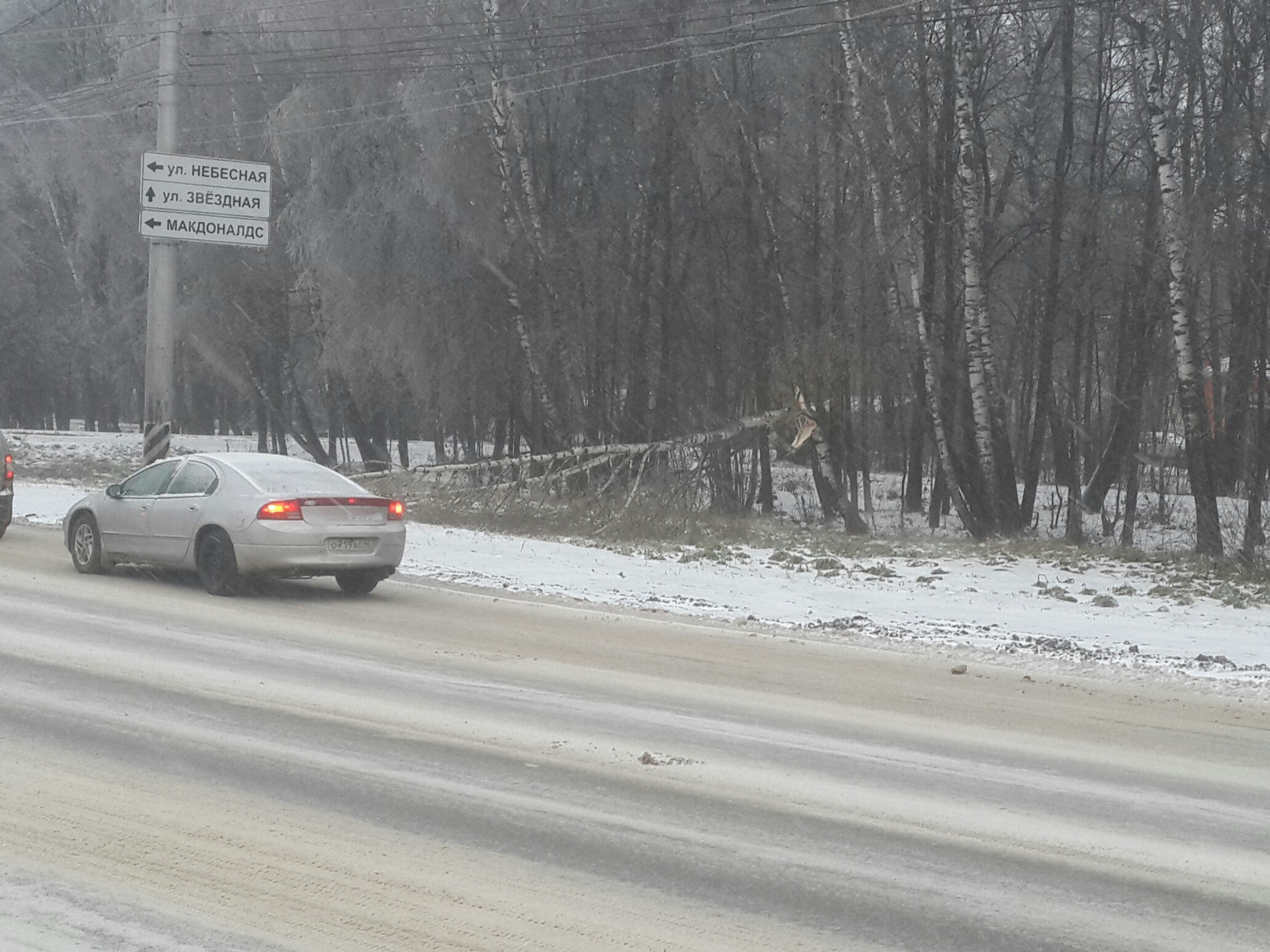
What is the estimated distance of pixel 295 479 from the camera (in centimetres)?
1448

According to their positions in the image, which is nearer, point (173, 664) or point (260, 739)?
point (260, 739)

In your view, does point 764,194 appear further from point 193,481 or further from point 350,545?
point 350,545

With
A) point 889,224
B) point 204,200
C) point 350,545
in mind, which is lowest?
point 350,545

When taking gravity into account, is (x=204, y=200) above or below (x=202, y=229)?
above

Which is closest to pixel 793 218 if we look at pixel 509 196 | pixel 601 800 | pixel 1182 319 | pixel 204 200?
pixel 509 196

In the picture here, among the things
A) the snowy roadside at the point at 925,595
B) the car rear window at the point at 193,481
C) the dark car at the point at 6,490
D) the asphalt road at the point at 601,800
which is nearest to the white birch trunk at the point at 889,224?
the snowy roadside at the point at 925,595

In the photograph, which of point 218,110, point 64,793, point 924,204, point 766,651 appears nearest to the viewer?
point 64,793

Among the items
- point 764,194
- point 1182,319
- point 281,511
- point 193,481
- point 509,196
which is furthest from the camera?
point 509,196

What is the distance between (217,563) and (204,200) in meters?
10.6

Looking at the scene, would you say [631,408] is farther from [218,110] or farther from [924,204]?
[218,110]

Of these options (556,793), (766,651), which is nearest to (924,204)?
(766,651)

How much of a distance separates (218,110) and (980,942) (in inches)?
1644

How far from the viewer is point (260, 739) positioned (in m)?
7.95

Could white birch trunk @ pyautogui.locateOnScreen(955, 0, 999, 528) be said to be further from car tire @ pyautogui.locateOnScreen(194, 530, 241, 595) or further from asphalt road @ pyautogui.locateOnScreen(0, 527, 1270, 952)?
car tire @ pyautogui.locateOnScreen(194, 530, 241, 595)
